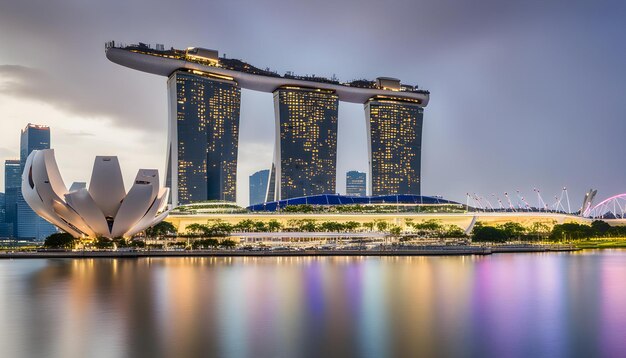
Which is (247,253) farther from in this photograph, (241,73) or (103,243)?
(241,73)

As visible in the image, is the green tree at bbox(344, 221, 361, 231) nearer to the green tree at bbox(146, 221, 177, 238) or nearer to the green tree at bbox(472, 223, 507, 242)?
the green tree at bbox(472, 223, 507, 242)

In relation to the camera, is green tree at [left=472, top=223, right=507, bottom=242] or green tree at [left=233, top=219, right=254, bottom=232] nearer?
green tree at [left=472, top=223, right=507, bottom=242]

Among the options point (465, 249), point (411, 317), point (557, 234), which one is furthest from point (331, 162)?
point (411, 317)

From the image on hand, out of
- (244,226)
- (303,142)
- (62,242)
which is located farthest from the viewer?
(303,142)

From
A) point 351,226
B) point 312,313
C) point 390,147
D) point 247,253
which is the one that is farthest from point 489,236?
point 312,313

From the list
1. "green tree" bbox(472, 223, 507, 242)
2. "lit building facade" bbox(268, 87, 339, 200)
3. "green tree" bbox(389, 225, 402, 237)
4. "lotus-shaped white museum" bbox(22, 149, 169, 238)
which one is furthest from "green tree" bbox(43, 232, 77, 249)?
"lit building facade" bbox(268, 87, 339, 200)

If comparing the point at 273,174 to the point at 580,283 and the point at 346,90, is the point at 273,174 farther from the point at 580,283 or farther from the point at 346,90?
the point at 580,283
